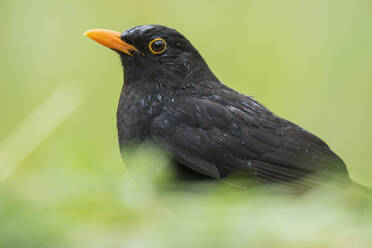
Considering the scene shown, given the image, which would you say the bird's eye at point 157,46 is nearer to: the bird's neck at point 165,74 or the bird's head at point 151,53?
the bird's head at point 151,53

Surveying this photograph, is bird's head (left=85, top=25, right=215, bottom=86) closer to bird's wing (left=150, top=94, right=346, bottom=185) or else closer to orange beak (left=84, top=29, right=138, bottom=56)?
orange beak (left=84, top=29, right=138, bottom=56)

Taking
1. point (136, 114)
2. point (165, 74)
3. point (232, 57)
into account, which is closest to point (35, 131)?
point (136, 114)

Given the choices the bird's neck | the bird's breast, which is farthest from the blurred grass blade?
the bird's neck

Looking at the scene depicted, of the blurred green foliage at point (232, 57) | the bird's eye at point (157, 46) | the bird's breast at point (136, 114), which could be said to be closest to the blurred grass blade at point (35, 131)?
the blurred green foliage at point (232, 57)

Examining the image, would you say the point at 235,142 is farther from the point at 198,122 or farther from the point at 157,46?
the point at 157,46

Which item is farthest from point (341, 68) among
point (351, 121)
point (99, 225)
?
point (99, 225)

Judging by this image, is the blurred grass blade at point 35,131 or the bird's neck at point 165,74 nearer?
the blurred grass blade at point 35,131

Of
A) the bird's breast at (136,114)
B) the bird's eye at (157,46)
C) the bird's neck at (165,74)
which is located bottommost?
the bird's breast at (136,114)
